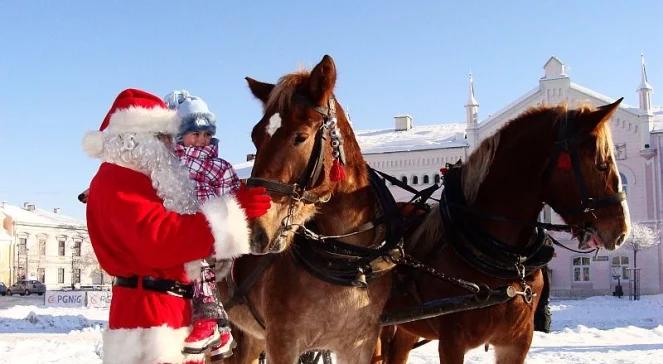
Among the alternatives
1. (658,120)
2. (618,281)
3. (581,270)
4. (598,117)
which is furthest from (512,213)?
(658,120)

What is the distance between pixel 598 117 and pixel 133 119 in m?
2.45

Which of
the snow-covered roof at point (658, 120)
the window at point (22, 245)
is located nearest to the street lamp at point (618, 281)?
the snow-covered roof at point (658, 120)

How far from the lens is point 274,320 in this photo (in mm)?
3439

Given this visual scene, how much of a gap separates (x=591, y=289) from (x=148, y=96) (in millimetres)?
32560

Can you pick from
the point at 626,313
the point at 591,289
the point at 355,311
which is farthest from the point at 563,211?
the point at 591,289

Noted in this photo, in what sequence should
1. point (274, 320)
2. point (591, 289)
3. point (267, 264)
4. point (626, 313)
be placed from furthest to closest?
point (591, 289)
point (626, 313)
point (267, 264)
point (274, 320)

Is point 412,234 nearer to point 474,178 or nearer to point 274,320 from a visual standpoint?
point 474,178

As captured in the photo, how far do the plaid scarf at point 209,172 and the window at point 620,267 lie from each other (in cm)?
3127

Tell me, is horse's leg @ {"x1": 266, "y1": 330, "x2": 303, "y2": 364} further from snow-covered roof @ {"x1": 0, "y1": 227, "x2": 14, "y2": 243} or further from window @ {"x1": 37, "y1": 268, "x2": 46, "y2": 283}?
window @ {"x1": 37, "y1": 268, "x2": 46, "y2": 283}

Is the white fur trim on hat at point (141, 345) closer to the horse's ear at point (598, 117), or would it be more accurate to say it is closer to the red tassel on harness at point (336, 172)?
the red tassel on harness at point (336, 172)

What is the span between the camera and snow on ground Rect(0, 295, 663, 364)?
9523 millimetres

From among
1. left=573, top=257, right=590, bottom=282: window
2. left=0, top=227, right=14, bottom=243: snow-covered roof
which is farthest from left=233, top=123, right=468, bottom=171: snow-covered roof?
left=0, top=227, right=14, bottom=243: snow-covered roof

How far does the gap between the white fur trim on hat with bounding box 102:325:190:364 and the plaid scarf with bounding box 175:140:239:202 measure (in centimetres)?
102

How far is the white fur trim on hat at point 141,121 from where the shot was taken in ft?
9.15
